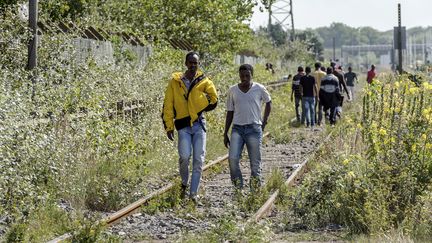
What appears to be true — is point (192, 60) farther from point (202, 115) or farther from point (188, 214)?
point (188, 214)

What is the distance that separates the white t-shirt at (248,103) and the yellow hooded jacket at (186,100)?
470 millimetres

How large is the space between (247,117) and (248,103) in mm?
196

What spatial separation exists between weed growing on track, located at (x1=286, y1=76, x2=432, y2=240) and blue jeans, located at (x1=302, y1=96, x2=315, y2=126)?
14.1 m

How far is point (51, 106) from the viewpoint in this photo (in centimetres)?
1456

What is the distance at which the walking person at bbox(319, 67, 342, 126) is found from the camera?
1050 inches

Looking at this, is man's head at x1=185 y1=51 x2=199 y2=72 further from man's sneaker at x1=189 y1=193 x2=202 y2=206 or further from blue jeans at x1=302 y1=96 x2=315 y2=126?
blue jeans at x1=302 y1=96 x2=315 y2=126

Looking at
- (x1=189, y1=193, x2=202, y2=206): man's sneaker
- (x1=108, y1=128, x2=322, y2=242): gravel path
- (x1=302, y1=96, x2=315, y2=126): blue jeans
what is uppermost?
(x1=302, y1=96, x2=315, y2=126): blue jeans

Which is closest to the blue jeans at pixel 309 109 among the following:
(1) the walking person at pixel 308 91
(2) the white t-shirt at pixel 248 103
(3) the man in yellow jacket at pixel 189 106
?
(1) the walking person at pixel 308 91

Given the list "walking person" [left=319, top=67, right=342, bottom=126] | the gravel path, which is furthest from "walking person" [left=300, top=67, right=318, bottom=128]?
the gravel path

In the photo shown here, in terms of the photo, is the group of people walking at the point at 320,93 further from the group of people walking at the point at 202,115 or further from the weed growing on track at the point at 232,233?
the weed growing on track at the point at 232,233

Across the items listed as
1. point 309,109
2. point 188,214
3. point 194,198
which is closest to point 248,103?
point 194,198

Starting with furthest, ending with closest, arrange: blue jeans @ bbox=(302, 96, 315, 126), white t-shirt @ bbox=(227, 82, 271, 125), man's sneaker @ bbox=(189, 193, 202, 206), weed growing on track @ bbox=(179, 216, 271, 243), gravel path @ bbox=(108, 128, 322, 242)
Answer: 1. blue jeans @ bbox=(302, 96, 315, 126)
2. white t-shirt @ bbox=(227, 82, 271, 125)
3. man's sneaker @ bbox=(189, 193, 202, 206)
4. gravel path @ bbox=(108, 128, 322, 242)
5. weed growing on track @ bbox=(179, 216, 271, 243)

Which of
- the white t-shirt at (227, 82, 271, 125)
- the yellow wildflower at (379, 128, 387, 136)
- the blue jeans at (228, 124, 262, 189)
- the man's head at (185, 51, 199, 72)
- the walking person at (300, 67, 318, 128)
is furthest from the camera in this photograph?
the walking person at (300, 67, 318, 128)

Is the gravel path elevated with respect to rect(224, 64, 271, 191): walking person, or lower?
lower
